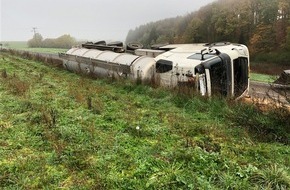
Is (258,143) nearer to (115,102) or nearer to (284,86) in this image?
(284,86)

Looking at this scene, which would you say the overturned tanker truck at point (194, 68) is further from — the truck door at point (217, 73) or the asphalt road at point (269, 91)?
the asphalt road at point (269, 91)

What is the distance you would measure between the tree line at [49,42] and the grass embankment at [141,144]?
118 metres

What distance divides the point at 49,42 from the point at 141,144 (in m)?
129

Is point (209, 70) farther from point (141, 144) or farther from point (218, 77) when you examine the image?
point (141, 144)

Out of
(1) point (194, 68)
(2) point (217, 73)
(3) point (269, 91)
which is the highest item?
(1) point (194, 68)

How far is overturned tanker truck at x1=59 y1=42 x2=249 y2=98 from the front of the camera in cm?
1338

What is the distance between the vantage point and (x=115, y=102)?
11.5 m

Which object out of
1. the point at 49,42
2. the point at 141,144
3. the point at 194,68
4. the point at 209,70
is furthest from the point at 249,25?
the point at 49,42

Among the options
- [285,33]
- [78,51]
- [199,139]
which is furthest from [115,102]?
[285,33]

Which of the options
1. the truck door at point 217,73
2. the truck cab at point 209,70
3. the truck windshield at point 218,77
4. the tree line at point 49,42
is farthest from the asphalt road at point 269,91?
the tree line at point 49,42

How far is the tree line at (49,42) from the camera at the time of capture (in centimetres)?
12469

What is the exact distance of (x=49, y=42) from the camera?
417 ft

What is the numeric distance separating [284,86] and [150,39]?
90834 millimetres

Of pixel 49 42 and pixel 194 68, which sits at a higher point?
pixel 49 42
